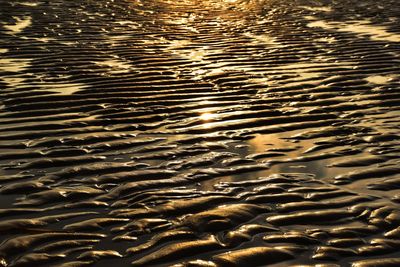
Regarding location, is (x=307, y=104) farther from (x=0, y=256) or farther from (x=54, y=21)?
(x=54, y=21)

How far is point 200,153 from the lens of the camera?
16.1 ft

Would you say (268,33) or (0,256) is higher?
(0,256)

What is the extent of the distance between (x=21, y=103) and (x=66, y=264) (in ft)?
12.1

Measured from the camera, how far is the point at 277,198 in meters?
3.98

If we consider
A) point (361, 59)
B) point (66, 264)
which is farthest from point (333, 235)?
point (361, 59)

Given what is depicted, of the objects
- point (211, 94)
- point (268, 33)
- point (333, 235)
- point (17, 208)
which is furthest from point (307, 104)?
point (268, 33)

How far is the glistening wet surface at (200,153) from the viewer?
3.37m

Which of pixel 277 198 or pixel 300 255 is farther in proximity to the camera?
pixel 277 198

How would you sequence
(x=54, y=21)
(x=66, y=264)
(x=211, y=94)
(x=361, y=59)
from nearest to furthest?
1. (x=66, y=264)
2. (x=211, y=94)
3. (x=361, y=59)
4. (x=54, y=21)

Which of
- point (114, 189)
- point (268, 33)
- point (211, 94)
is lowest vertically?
point (268, 33)

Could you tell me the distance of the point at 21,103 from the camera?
21.3 ft

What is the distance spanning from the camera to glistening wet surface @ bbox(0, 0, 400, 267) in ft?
11.0

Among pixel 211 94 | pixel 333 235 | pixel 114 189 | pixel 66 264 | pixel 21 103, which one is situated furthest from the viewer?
pixel 211 94

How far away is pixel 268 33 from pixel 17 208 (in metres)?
8.93
